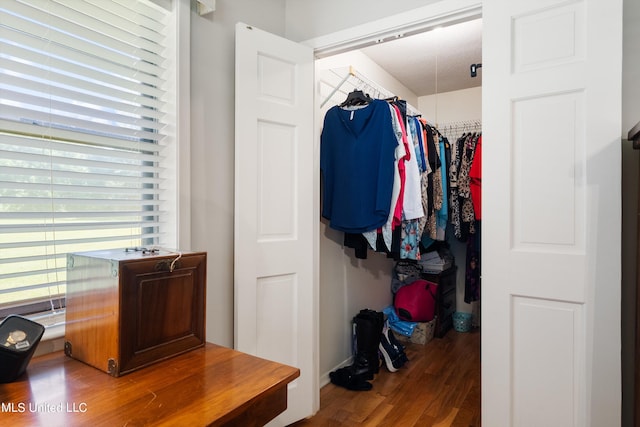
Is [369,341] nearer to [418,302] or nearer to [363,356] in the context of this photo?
[363,356]

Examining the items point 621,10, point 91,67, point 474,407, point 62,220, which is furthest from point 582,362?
point 91,67

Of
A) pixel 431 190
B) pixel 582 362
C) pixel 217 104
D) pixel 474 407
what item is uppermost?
pixel 217 104

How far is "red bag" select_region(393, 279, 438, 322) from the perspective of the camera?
3.32 metres

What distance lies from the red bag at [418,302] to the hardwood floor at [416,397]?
345 millimetres

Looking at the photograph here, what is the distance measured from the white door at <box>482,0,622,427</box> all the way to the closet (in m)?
1.07

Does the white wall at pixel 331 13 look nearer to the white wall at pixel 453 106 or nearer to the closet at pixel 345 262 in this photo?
the closet at pixel 345 262

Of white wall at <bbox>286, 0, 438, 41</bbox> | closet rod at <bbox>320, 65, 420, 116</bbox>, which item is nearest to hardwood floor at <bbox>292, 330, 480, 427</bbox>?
closet rod at <bbox>320, 65, 420, 116</bbox>

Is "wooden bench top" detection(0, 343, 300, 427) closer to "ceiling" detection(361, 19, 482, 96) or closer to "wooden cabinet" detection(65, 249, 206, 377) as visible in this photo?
"wooden cabinet" detection(65, 249, 206, 377)

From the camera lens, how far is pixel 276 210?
1965mm

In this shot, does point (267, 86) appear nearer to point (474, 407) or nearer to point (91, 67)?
point (91, 67)

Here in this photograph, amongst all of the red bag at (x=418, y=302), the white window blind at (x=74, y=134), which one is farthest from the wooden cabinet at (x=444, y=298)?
the white window blind at (x=74, y=134)

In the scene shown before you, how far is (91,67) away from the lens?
1374mm

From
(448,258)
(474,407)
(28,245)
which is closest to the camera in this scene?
(28,245)

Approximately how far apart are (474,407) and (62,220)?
7.75 ft
